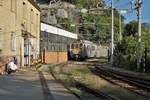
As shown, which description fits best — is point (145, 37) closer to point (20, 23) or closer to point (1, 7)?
point (20, 23)

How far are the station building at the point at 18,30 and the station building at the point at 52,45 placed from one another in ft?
24.9

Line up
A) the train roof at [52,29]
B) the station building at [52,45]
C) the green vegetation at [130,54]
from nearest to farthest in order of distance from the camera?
the green vegetation at [130,54] → the station building at [52,45] → the train roof at [52,29]

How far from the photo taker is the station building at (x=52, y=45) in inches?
2441

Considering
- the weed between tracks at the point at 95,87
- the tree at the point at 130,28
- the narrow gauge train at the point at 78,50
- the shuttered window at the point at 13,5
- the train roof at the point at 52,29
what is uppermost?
the tree at the point at 130,28

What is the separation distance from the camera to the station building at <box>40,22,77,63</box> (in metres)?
62.0

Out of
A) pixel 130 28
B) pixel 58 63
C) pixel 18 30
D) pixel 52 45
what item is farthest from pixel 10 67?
pixel 130 28

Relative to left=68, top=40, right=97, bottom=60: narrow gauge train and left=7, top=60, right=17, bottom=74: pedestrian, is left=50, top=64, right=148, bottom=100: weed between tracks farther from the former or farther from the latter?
left=68, top=40, right=97, bottom=60: narrow gauge train

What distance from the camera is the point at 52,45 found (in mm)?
65500

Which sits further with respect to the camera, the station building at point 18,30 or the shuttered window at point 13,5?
the shuttered window at point 13,5

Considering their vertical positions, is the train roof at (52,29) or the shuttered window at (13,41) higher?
the train roof at (52,29)

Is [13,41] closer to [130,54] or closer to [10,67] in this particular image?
[10,67]

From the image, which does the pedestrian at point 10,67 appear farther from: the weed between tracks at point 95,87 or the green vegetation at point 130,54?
the green vegetation at point 130,54

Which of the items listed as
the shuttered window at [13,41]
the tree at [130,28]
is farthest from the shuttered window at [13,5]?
the tree at [130,28]

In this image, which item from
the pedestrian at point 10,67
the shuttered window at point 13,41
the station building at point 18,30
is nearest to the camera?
the pedestrian at point 10,67
